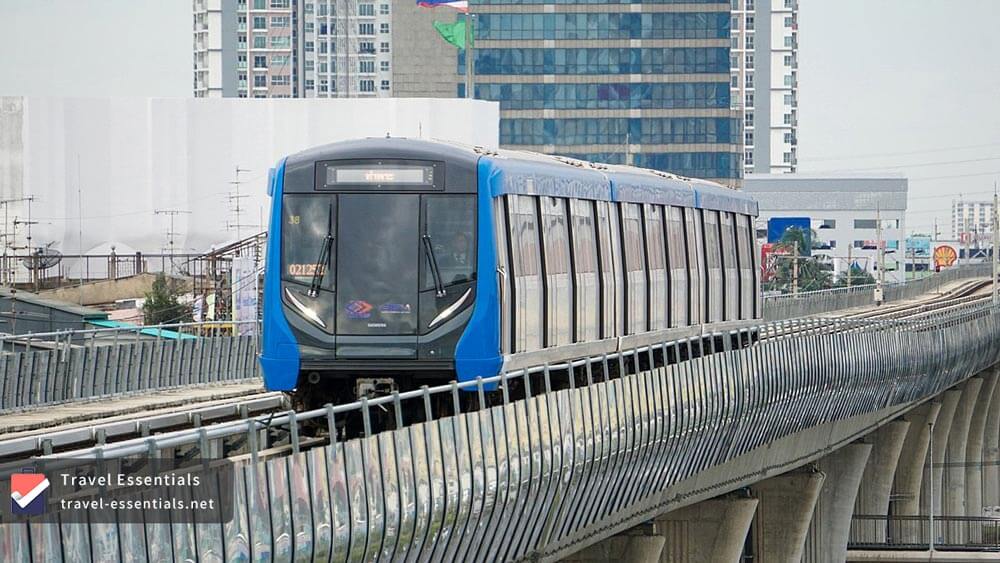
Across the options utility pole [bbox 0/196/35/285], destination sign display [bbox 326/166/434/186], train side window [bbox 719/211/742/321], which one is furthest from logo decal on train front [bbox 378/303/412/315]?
utility pole [bbox 0/196/35/285]

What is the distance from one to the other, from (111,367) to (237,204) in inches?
3003

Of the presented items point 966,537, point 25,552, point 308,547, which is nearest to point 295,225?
point 308,547

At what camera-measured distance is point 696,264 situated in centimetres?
3388

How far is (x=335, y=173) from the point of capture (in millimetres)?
22234

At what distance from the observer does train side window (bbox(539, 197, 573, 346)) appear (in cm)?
2464

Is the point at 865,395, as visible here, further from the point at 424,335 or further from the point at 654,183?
the point at 424,335

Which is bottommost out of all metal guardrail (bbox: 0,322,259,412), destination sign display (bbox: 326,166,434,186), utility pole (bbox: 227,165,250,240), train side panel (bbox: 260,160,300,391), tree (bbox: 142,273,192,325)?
tree (bbox: 142,273,192,325)

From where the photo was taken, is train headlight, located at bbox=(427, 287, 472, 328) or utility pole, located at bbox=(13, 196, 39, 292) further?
utility pole, located at bbox=(13, 196, 39, 292)

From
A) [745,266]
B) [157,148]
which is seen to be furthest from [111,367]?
[157,148]

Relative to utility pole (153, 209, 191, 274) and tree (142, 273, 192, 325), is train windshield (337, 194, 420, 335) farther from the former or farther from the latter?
utility pole (153, 209, 191, 274)

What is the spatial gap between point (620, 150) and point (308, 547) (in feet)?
476

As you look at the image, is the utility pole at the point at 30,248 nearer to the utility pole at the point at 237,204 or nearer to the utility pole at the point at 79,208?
the utility pole at the point at 79,208

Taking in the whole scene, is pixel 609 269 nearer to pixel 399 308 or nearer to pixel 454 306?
pixel 454 306

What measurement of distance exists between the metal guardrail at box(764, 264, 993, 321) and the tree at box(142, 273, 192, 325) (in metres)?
26.8
